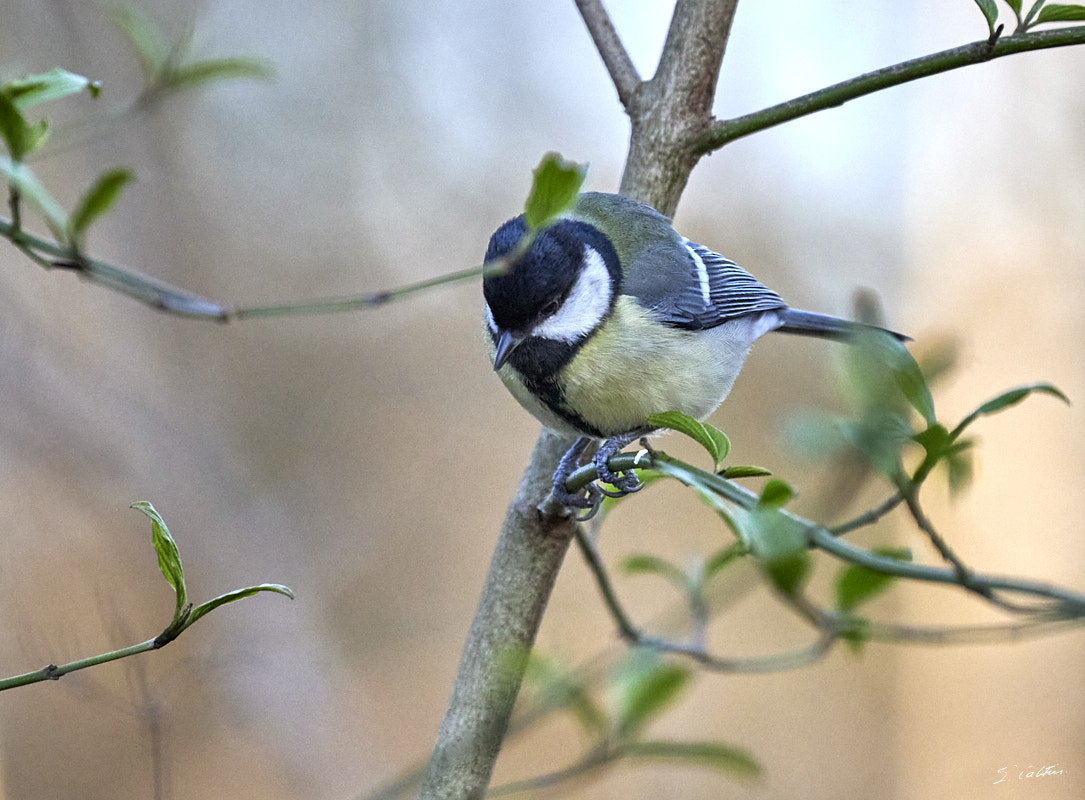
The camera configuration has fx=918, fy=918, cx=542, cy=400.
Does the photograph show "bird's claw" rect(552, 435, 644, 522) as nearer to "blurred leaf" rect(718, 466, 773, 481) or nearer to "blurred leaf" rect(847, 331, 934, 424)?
"blurred leaf" rect(718, 466, 773, 481)

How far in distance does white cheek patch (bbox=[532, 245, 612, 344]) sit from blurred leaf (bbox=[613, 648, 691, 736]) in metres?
0.67

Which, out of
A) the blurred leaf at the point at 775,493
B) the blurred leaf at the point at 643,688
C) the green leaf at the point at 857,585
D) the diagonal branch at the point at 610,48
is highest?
the diagonal branch at the point at 610,48

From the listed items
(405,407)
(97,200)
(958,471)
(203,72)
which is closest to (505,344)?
(203,72)

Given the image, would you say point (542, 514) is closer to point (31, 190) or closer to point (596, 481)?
point (596, 481)

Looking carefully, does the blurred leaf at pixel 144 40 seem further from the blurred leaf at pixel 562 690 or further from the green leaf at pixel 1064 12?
the green leaf at pixel 1064 12

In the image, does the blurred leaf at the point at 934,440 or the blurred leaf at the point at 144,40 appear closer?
the blurred leaf at the point at 934,440

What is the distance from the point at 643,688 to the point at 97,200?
450 millimetres

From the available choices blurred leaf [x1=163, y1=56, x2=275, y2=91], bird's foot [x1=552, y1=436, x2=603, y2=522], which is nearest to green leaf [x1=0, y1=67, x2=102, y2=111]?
blurred leaf [x1=163, y1=56, x2=275, y2=91]

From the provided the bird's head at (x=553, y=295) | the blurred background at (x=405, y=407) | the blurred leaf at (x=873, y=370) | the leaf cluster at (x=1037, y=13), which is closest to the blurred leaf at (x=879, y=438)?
the blurred leaf at (x=873, y=370)

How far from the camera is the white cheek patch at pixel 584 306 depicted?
1195mm

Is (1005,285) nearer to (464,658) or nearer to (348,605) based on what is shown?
(348,605)

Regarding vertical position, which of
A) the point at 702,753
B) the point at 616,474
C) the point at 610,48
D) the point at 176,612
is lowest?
the point at 702,753

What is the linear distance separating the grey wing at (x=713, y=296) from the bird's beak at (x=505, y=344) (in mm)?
224

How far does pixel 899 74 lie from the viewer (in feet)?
2.64
